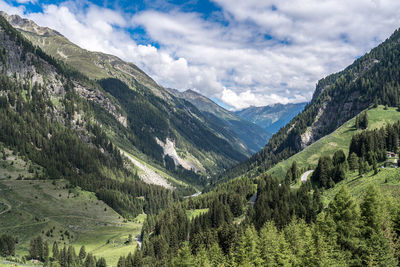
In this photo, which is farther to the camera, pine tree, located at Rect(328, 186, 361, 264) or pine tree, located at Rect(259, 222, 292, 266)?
pine tree, located at Rect(328, 186, 361, 264)

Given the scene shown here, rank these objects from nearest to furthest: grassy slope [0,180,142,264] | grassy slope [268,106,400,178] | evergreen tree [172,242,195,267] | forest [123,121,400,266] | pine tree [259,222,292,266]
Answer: forest [123,121,400,266], pine tree [259,222,292,266], evergreen tree [172,242,195,267], grassy slope [0,180,142,264], grassy slope [268,106,400,178]

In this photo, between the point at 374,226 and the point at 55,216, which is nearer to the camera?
the point at 374,226

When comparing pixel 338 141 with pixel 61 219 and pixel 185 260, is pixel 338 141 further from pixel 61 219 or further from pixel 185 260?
pixel 61 219

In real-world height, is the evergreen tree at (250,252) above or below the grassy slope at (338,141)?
below

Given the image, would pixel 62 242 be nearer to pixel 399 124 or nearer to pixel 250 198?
pixel 250 198

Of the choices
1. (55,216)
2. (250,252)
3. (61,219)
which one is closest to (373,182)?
(250,252)

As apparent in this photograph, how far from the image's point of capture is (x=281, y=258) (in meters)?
49.2

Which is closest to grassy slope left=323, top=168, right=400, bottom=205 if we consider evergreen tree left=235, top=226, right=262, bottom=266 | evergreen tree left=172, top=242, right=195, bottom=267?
evergreen tree left=235, top=226, right=262, bottom=266

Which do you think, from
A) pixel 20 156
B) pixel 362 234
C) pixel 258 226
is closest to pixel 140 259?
pixel 258 226

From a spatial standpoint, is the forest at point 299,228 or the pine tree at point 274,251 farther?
the pine tree at point 274,251

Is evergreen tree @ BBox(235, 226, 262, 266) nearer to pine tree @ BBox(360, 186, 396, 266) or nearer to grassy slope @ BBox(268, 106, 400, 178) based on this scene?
pine tree @ BBox(360, 186, 396, 266)

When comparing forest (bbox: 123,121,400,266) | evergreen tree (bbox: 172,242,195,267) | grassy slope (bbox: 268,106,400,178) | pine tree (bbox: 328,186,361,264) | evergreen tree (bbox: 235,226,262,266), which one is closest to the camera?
forest (bbox: 123,121,400,266)

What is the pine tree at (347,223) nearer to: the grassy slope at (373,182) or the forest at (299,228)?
the forest at (299,228)

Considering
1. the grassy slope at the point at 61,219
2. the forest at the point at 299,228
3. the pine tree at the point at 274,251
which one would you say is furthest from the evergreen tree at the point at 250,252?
the grassy slope at the point at 61,219
